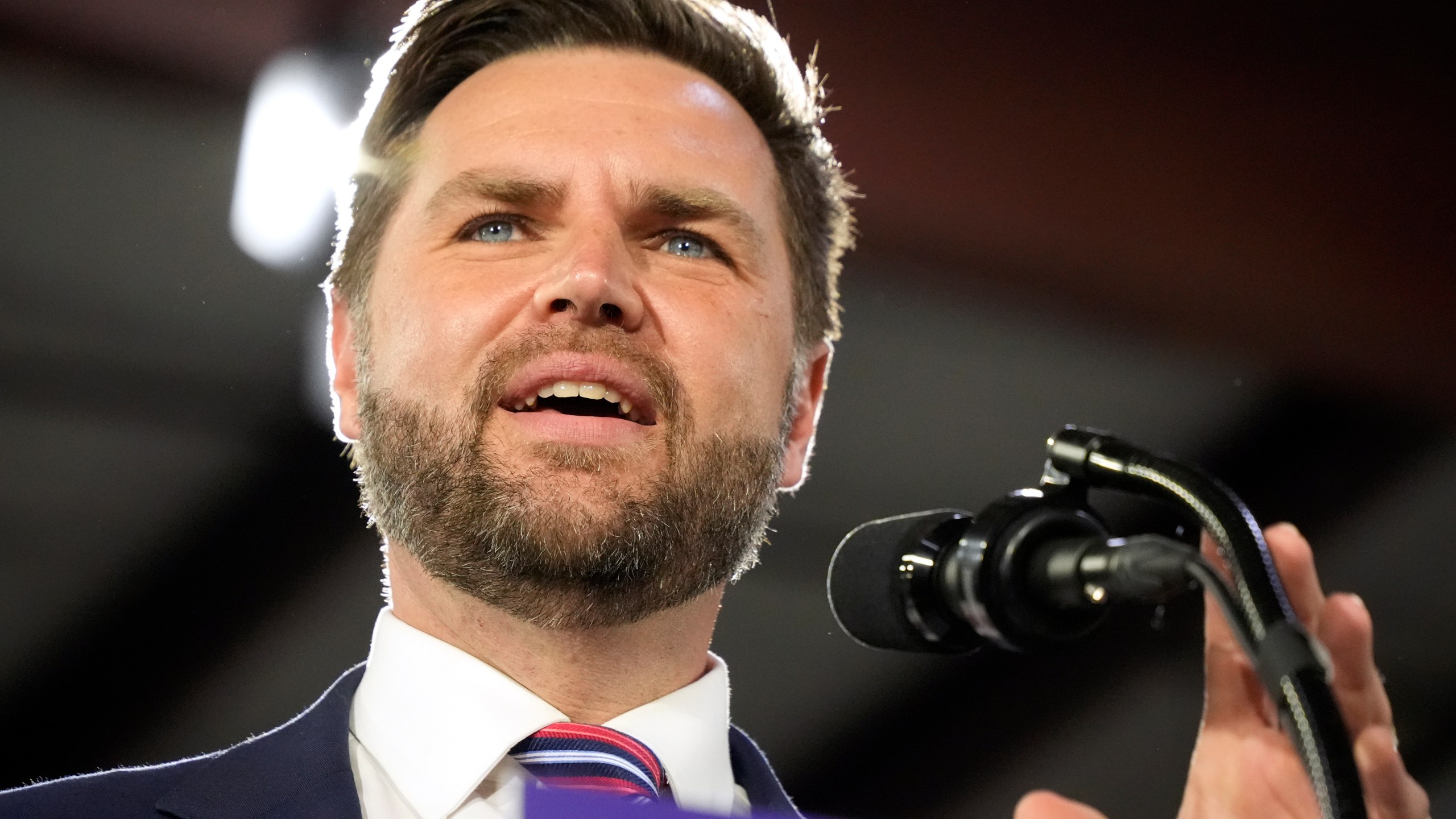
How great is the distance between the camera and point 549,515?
Result: 1.53 m

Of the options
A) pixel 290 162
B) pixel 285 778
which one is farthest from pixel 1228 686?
pixel 290 162

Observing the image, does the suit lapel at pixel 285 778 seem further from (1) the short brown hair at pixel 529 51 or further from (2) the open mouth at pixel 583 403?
(1) the short brown hair at pixel 529 51

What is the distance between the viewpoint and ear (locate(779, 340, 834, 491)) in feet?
6.48

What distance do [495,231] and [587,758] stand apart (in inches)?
28.4

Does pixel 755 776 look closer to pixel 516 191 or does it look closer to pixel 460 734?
pixel 460 734

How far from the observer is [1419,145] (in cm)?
263

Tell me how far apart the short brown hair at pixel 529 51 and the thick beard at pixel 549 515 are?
13.0 inches

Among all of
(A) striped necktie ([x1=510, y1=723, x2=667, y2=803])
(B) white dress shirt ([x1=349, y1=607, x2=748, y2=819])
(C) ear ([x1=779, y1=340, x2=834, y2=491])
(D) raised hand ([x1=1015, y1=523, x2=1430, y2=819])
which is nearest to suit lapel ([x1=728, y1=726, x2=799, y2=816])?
(B) white dress shirt ([x1=349, y1=607, x2=748, y2=819])

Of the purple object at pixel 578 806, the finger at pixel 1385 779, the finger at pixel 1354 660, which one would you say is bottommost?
the finger at pixel 1385 779

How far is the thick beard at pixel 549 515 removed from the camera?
154cm

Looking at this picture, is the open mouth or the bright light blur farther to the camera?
the bright light blur

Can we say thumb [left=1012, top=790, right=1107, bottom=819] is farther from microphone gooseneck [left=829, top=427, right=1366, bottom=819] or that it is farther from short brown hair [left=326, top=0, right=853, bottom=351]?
short brown hair [left=326, top=0, right=853, bottom=351]

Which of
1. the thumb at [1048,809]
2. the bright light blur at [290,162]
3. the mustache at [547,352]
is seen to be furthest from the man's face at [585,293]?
the thumb at [1048,809]

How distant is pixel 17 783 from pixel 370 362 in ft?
2.33
